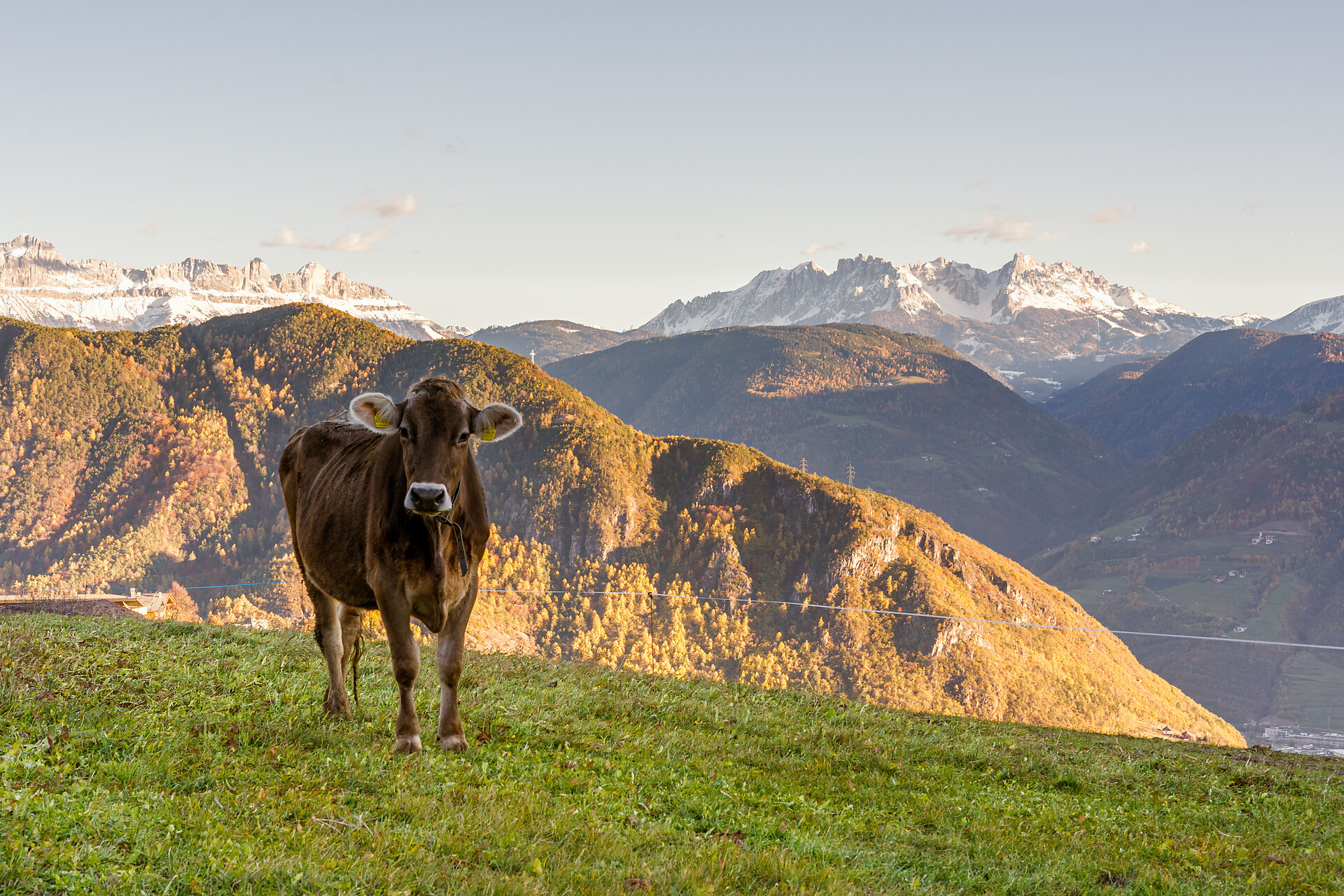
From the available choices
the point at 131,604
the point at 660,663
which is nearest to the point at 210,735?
the point at 131,604

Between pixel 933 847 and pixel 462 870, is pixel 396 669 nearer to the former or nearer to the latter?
pixel 462 870

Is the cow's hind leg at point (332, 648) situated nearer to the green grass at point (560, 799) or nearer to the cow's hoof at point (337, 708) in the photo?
the cow's hoof at point (337, 708)

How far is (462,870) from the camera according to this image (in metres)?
5.61

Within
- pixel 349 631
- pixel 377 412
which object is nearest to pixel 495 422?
pixel 377 412

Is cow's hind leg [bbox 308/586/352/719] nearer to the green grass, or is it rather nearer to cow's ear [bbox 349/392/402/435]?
the green grass

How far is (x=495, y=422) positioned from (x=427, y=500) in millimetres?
1465

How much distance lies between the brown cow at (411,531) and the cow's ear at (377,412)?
0.01m

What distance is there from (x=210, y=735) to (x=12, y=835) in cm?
304

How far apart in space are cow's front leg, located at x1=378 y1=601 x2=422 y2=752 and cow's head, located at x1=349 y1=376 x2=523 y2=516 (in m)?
1.11

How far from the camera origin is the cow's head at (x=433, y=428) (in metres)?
7.90

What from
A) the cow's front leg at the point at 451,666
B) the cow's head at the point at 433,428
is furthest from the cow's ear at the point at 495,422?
the cow's front leg at the point at 451,666

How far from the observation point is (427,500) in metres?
7.85

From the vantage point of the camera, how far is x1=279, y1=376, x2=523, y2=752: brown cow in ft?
27.8

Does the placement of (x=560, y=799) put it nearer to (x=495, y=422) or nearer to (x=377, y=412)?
(x=495, y=422)
